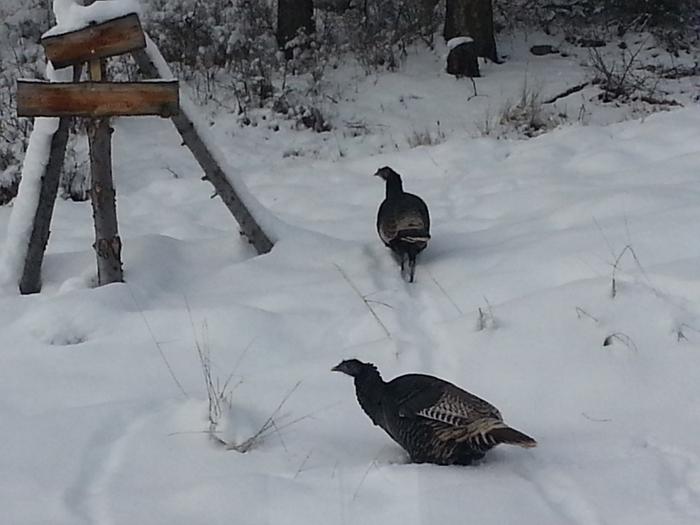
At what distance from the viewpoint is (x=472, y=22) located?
518 inches

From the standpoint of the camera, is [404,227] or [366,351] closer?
[366,351]

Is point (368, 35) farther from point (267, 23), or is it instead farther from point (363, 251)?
point (363, 251)

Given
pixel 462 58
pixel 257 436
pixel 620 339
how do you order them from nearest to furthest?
pixel 257 436
pixel 620 339
pixel 462 58

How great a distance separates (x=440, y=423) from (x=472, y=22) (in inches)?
404

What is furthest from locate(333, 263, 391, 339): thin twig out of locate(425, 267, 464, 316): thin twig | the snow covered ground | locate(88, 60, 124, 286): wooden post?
locate(88, 60, 124, 286): wooden post

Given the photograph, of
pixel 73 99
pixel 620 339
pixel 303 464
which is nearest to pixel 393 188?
pixel 73 99

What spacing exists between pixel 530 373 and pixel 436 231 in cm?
263

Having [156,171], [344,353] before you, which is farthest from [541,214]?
[156,171]

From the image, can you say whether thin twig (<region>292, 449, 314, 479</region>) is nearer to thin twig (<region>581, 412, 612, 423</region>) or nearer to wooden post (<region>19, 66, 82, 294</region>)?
thin twig (<region>581, 412, 612, 423</region>)

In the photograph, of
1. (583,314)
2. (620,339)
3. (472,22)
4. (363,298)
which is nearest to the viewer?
(620,339)

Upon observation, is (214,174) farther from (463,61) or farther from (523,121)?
(463,61)

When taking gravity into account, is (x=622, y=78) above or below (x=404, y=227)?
below

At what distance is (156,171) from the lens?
9.59 m

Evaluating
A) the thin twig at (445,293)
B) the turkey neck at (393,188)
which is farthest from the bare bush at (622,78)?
the thin twig at (445,293)
